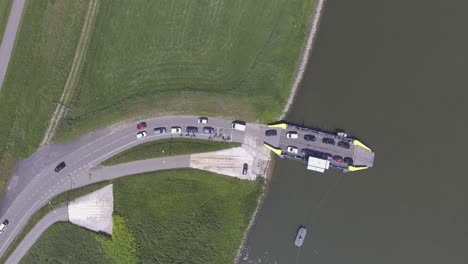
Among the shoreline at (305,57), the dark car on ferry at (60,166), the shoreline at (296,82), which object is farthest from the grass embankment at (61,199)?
the shoreline at (305,57)

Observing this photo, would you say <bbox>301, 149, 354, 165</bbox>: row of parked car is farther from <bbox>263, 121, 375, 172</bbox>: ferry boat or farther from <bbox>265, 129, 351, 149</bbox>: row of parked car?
<bbox>265, 129, 351, 149</bbox>: row of parked car

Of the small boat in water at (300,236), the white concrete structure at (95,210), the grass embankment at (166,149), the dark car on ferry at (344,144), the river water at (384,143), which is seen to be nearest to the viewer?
the river water at (384,143)

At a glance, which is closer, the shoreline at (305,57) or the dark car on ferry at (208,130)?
the dark car on ferry at (208,130)

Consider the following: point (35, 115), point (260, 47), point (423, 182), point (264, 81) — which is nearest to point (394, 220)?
point (423, 182)

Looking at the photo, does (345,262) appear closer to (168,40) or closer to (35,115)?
(168,40)

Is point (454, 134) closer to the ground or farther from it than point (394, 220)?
farther from it

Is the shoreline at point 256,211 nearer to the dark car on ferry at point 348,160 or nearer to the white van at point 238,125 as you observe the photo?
the white van at point 238,125

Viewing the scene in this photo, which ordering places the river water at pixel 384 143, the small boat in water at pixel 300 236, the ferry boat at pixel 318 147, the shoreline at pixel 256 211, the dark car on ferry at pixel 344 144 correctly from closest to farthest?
the river water at pixel 384 143 < the ferry boat at pixel 318 147 < the dark car on ferry at pixel 344 144 < the small boat in water at pixel 300 236 < the shoreline at pixel 256 211
